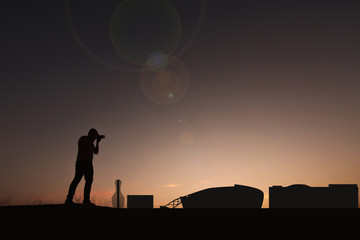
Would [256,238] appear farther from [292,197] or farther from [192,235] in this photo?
[292,197]

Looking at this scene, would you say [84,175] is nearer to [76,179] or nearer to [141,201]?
[76,179]

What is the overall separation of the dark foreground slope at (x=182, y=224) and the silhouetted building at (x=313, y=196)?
76.2 m

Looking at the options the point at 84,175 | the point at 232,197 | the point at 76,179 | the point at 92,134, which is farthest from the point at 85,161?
the point at 232,197

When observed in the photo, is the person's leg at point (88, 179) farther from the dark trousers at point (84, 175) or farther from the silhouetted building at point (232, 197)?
the silhouetted building at point (232, 197)

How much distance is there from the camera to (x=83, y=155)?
10961 mm

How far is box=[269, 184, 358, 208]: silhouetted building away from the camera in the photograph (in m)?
83.4

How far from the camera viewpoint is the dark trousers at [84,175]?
1095cm

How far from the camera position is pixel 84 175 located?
36.6 ft

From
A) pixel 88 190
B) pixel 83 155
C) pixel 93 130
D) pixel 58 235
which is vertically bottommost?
pixel 58 235

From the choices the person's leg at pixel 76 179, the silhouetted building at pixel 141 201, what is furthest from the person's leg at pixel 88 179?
the silhouetted building at pixel 141 201

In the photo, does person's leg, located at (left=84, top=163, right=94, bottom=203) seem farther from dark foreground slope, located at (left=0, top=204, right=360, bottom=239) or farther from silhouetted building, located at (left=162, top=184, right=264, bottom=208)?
silhouetted building, located at (left=162, top=184, right=264, bottom=208)

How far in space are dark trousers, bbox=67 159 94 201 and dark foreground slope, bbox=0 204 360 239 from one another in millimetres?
2570

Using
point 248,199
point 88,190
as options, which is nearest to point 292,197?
point 248,199

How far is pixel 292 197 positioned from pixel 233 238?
88.1 m
